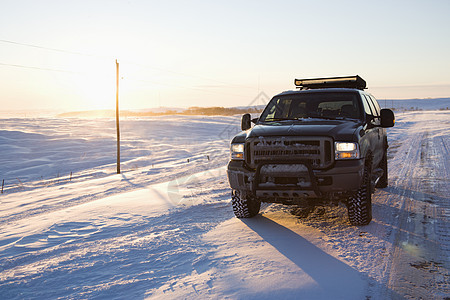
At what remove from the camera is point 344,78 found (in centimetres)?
794

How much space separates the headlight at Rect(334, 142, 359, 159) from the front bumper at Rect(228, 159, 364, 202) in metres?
0.09

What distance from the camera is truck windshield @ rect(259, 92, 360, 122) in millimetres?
6234

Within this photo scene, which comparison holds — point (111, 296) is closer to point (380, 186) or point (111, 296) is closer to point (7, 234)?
point (7, 234)

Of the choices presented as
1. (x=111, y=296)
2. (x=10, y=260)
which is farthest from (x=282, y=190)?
(x=10, y=260)

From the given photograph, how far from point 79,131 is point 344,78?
38548 millimetres

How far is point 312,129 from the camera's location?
16.6 ft

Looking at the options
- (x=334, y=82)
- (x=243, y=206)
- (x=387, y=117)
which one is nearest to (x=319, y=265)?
(x=243, y=206)

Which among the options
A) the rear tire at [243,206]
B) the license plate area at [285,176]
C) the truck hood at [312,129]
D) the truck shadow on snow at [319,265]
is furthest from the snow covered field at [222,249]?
the truck hood at [312,129]

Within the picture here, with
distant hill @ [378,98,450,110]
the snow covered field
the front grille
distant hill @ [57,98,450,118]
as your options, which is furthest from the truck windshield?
distant hill @ [378,98,450,110]

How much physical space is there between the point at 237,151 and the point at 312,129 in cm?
118

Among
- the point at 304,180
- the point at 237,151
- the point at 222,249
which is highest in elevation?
the point at 237,151

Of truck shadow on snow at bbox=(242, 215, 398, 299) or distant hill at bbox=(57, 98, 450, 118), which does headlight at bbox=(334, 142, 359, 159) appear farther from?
distant hill at bbox=(57, 98, 450, 118)

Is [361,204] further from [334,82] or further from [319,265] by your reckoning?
[334,82]

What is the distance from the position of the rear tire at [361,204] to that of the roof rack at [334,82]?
A: 303cm
